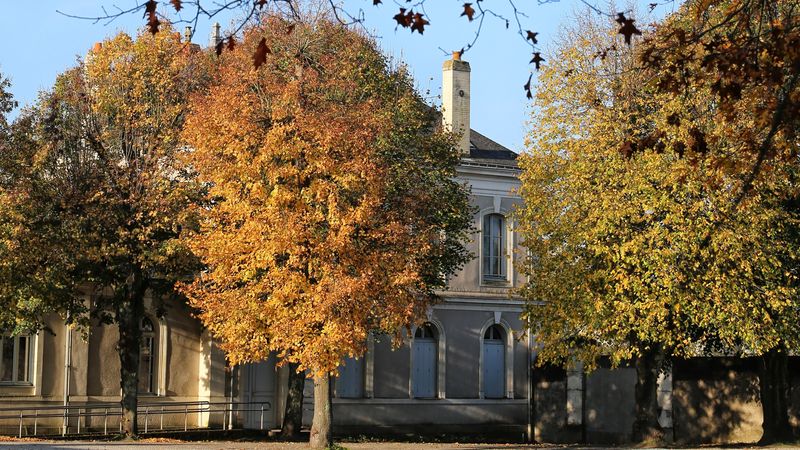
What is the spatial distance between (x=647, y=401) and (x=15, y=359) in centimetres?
1701

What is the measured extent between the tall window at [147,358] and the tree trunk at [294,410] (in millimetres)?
4565

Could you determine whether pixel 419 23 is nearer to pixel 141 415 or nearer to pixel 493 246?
pixel 141 415

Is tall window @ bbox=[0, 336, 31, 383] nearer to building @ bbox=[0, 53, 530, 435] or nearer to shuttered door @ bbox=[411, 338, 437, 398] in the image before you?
building @ bbox=[0, 53, 530, 435]

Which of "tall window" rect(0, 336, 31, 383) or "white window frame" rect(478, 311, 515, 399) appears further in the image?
"white window frame" rect(478, 311, 515, 399)

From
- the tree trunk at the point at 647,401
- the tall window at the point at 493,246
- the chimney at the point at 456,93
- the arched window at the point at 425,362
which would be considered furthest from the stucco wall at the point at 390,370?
the tree trunk at the point at 647,401

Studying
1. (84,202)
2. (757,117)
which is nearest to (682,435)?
(84,202)

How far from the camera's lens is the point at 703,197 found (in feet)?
93.5

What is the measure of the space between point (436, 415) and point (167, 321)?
34.8ft

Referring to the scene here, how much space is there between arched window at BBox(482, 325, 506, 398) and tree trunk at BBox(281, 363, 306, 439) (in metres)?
10.9

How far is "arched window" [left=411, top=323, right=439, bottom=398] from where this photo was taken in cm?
4244

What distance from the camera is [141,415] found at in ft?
116

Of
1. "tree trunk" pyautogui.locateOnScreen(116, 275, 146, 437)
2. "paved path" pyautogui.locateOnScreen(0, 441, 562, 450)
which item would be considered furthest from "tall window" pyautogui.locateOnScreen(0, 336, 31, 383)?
"paved path" pyautogui.locateOnScreen(0, 441, 562, 450)

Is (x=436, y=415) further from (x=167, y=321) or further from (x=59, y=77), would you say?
(x=59, y=77)

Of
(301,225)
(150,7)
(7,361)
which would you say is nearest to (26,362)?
(7,361)
